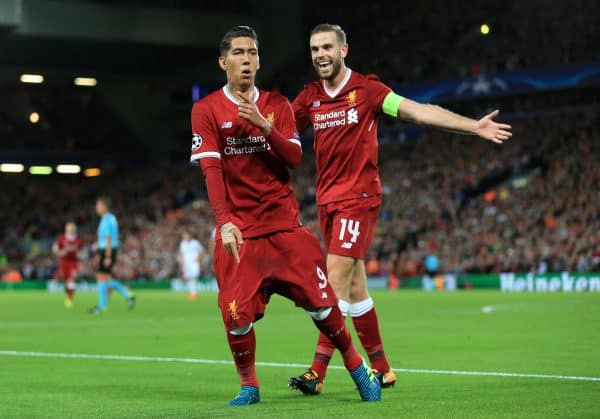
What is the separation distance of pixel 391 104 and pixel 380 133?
4032 centimetres

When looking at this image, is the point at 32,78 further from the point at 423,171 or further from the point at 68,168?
the point at 423,171

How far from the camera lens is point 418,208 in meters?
40.5

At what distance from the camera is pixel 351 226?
9109 mm

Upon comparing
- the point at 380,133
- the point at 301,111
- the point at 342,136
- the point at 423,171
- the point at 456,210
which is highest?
the point at 380,133

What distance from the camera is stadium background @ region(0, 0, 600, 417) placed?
120 ft

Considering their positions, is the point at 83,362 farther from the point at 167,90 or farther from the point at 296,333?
the point at 167,90

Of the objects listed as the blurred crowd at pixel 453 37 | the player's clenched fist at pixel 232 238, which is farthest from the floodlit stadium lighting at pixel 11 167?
the player's clenched fist at pixel 232 238

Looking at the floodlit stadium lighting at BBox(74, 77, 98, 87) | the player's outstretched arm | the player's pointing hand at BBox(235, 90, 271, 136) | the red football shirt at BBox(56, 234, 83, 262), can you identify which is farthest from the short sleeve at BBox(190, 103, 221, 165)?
the floodlit stadium lighting at BBox(74, 77, 98, 87)

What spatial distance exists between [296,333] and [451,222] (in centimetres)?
2330

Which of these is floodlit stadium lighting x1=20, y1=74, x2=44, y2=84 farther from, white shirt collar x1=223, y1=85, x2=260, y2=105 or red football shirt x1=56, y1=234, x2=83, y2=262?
white shirt collar x1=223, y1=85, x2=260, y2=105

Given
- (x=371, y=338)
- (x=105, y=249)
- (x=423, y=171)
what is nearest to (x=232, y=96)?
(x=371, y=338)

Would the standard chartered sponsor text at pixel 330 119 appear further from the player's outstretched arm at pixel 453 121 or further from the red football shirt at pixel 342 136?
the player's outstretched arm at pixel 453 121

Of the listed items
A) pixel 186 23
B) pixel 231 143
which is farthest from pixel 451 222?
pixel 231 143

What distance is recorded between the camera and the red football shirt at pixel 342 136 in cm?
910
